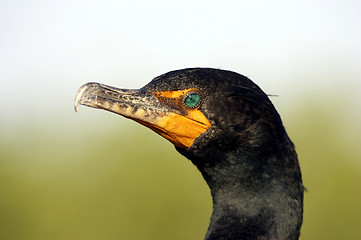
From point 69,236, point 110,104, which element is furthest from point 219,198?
point 69,236

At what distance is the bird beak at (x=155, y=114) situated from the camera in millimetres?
4426

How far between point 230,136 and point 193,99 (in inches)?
16.9

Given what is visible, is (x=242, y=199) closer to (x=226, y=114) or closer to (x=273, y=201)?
(x=273, y=201)

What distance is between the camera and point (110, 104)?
437 centimetres

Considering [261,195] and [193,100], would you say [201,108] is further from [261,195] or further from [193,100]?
[261,195]

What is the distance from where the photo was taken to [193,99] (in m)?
4.55

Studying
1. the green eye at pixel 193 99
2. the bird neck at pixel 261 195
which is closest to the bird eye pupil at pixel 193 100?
the green eye at pixel 193 99

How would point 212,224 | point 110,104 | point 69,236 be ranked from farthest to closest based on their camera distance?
point 69,236 < point 212,224 < point 110,104

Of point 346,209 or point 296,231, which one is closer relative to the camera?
point 296,231

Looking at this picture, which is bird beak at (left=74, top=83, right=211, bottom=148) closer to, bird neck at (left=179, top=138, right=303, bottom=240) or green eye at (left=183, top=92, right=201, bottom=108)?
green eye at (left=183, top=92, right=201, bottom=108)

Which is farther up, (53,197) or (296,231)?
(296,231)

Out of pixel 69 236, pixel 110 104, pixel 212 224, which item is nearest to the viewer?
pixel 110 104

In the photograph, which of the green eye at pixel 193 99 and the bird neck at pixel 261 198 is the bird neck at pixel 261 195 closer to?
the bird neck at pixel 261 198

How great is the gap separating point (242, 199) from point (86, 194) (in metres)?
10.6
